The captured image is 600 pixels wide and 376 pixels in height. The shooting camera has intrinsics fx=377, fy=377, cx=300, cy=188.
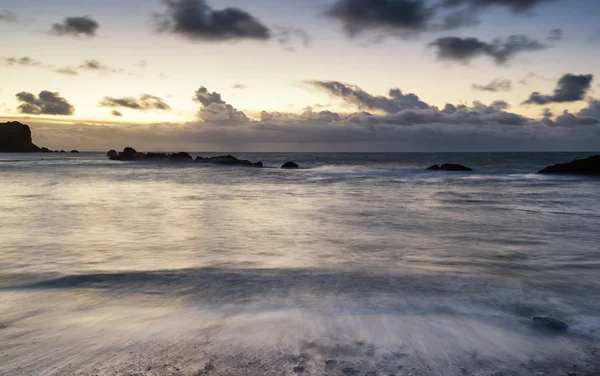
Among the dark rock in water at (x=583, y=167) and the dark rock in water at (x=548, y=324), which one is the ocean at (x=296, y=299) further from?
the dark rock in water at (x=583, y=167)

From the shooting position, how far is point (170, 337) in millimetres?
3945

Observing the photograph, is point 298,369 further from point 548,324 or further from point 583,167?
point 583,167

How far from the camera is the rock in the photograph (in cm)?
16962

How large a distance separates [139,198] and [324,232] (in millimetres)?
13507

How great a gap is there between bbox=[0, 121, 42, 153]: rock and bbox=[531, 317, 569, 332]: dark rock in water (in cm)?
21321

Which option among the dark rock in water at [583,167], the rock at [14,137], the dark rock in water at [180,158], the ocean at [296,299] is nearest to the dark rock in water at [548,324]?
the ocean at [296,299]

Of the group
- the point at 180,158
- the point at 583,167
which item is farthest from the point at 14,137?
the point at 583,167

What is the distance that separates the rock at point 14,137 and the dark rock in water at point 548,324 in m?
213

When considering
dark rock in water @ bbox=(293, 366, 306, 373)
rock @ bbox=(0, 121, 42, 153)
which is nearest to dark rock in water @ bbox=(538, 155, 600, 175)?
dark rock in water @ bbox=(293, 366, 306, 373)

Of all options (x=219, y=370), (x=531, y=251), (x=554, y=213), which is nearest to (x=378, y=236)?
(x=531, y=251)

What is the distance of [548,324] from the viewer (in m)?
4.33

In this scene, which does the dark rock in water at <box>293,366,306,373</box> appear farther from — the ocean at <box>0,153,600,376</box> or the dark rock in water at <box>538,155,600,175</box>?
the dark rock in water at <box>538,155,600,175</box>

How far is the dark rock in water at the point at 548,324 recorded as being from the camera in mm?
4277

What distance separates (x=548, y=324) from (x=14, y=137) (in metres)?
214
